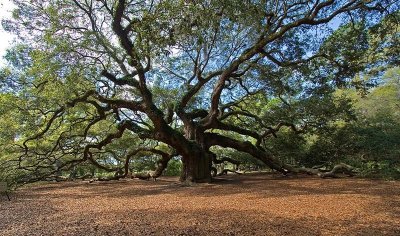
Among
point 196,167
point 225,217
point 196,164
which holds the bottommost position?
point 225,217

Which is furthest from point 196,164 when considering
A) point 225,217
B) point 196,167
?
point 225,217

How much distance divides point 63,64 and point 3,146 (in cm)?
711

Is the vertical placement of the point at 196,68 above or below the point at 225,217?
above

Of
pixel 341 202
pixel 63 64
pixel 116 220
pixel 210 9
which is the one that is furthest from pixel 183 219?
pixel 63 64

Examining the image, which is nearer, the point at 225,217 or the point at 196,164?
the point at 225,217

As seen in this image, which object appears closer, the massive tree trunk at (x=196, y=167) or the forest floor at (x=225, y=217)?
the forest floor at (x=225, y=217)

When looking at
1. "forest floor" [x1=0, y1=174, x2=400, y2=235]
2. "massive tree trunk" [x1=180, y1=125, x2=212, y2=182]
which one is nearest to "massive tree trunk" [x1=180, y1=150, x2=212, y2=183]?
"massive tree trunk" [x1=180, y1=125, x2=212, y2=182]

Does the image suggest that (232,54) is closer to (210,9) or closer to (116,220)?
(210,9)

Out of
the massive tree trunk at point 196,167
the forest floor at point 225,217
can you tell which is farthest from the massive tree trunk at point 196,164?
the forest floor at point 225,217

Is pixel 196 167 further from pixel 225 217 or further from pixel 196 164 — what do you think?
pixel 225 217

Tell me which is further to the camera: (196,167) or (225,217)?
(196,167)

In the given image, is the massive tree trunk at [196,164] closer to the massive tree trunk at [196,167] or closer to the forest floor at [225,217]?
the massive tree trunk at [196,167]

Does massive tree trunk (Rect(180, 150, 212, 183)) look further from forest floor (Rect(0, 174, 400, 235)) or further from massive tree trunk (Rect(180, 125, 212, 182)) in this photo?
forest floor (Rect(0, 174, 400, 235))

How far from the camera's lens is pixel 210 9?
5445mm
